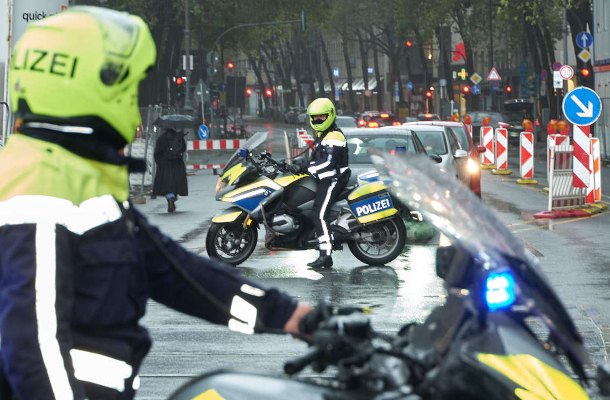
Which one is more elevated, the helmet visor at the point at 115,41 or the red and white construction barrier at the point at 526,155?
the helmet visor at the point at 115,41

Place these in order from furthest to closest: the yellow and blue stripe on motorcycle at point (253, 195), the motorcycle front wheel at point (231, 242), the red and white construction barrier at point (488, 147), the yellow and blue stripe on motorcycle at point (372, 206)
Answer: the red and white construction barrier at point (488, 147) → the motorcycle front wheel at point (231, 242) → the yellow and blue stripe on motorcycle at point (253, 195) → the yellow and blue stripe on motorcycle at point (372, 206)

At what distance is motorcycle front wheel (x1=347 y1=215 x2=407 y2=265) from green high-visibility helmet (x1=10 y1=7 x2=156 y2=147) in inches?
344

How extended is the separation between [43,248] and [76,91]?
1.11 ft

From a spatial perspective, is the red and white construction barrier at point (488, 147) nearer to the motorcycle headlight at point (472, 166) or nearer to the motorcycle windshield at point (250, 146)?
the motorcycle headlight at point (472, 166)

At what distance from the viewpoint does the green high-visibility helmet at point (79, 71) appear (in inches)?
90.0

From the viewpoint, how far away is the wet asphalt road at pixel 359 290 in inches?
276

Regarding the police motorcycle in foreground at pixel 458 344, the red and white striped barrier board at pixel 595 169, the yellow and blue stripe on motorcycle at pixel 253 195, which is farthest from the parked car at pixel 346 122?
the police motorcycle in foreground at pixel 458 344

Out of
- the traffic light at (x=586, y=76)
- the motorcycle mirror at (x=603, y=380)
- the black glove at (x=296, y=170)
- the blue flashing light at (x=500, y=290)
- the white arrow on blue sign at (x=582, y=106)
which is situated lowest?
the motorcycle mirror at (x=603, y=380)

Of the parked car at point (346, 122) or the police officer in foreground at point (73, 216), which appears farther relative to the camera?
the parked car at point (346, 122)

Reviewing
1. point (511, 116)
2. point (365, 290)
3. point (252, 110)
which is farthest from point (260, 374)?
point (252, 110)

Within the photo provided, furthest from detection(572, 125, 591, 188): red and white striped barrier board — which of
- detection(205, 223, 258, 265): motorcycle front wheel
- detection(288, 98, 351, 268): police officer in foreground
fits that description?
detection(205, 223, 258, 265): motorcycle front wheel

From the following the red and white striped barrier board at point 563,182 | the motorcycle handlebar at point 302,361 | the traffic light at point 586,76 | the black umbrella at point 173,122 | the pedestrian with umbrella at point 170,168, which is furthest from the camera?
the traffic light at point 586,76

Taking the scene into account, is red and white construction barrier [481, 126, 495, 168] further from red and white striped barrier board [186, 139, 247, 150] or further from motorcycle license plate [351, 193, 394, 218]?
motorcycle license plate [351, 193, 394, 218]

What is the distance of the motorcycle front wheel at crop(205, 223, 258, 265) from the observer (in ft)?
36.6
